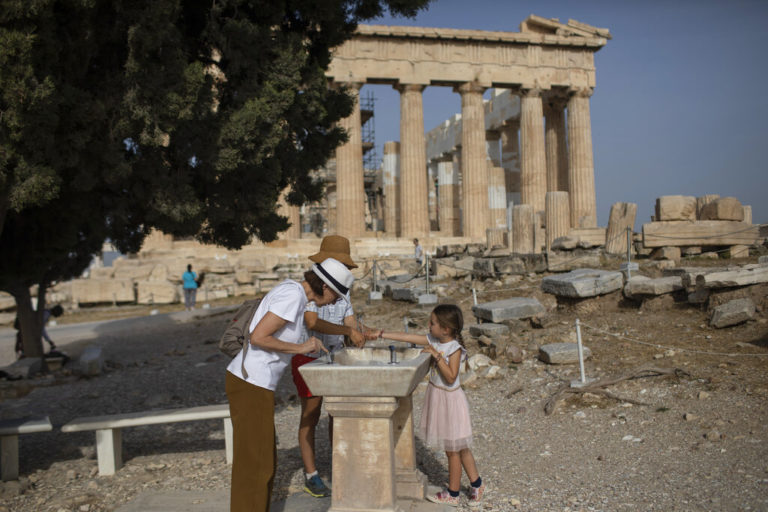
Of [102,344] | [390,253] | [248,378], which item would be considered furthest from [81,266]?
[390,253]

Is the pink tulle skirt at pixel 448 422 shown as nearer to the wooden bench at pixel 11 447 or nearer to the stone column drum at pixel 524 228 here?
the wooden bench at pixel 11 447

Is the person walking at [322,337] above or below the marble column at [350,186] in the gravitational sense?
below

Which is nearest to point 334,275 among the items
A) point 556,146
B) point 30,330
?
point 30,330

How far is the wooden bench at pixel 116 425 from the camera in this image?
5297mm

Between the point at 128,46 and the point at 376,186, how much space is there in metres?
36.5

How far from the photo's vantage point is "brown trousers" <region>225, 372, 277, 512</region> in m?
3.71

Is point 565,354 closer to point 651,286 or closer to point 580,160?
point 651,286

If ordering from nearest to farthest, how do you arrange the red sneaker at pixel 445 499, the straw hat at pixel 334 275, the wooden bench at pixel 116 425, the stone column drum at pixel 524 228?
1. the straw hat at pixel 334 275
2. the red sneaker at pixel 445 499
3. the wooden bench at pixel 116 425
4. the stone column drum at pixel 524 228

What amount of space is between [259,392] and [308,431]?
1.04m

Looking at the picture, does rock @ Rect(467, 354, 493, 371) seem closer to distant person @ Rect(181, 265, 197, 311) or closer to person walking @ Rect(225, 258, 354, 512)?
person walking @ Rect(225, 258, 354, 512)

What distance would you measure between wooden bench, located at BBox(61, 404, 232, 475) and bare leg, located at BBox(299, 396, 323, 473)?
3.65 feet

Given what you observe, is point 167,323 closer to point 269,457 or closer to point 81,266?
point 81,266

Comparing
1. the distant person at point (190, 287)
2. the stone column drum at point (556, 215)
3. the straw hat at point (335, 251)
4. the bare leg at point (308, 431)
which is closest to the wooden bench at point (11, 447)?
the bare leg at point (308, 431)

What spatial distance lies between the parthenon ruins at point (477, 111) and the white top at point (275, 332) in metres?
21.8
